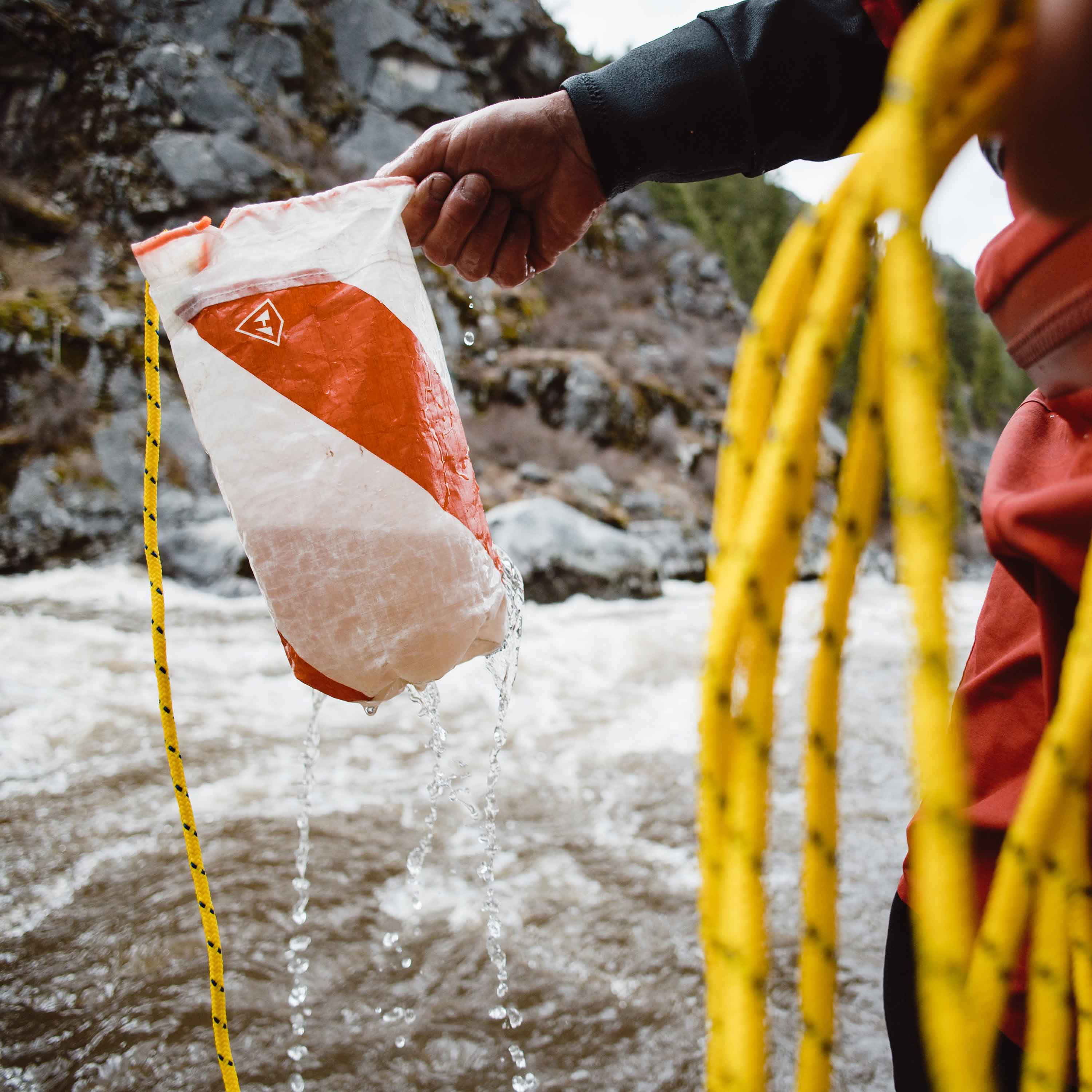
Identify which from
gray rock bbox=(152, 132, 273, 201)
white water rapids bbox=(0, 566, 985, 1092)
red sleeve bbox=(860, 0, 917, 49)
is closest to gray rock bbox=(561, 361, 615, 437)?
gray rock bbox=(152, 132, 273, 201)

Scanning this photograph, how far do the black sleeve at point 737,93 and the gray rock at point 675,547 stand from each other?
328 inches

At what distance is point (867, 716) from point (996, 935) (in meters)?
4.09

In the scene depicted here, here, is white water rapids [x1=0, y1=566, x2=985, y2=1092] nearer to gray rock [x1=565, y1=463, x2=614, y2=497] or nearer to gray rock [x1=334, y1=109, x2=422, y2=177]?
gray rock [x1=565, y1=463, x2=614, y2=497]

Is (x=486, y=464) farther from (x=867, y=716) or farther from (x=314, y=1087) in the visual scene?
(x=314, y=1087)

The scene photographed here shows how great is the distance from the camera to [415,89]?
56.2 ft

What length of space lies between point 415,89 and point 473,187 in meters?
19.2

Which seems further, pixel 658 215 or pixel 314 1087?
pixel 658 215

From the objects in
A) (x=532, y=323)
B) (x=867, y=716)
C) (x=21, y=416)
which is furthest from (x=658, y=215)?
(x=867, y=716)

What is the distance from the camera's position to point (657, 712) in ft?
13.4

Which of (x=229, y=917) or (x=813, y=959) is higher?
(x=813, y=959)

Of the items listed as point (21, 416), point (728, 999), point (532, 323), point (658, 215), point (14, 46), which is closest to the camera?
point (728, 999)

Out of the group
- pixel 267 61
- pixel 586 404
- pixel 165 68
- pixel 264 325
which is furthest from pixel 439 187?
pixel 267 61

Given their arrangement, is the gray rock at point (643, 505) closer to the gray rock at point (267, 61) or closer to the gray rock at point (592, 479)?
the gray rock at point (592, 479)

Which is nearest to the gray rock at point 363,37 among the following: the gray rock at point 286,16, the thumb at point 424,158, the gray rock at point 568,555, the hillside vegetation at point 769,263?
the gray rock at point 286,16
